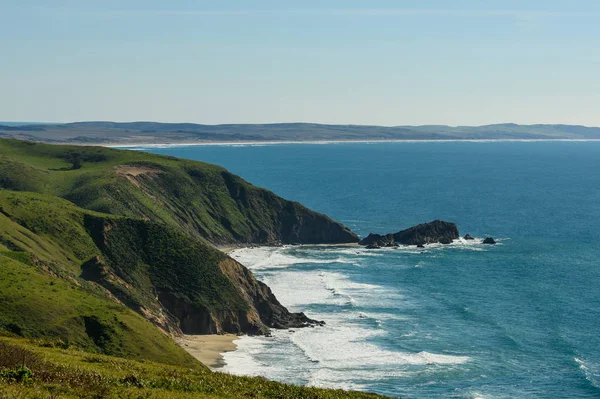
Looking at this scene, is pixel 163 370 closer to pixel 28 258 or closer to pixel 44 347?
pixel 44 347

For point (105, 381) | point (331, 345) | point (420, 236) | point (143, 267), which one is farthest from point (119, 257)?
point (420, 236)

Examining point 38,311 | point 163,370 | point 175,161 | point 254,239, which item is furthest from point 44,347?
point 175,161

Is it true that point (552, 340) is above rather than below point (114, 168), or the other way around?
below

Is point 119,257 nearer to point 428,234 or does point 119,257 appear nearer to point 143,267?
point 143,267

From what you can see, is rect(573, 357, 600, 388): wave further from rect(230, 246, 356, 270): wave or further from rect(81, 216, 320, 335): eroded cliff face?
rect(230, 246, 356, 270): wave

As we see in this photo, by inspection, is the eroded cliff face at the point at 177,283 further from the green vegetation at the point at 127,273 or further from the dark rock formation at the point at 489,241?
the dark rock formation at the point at 489,241
